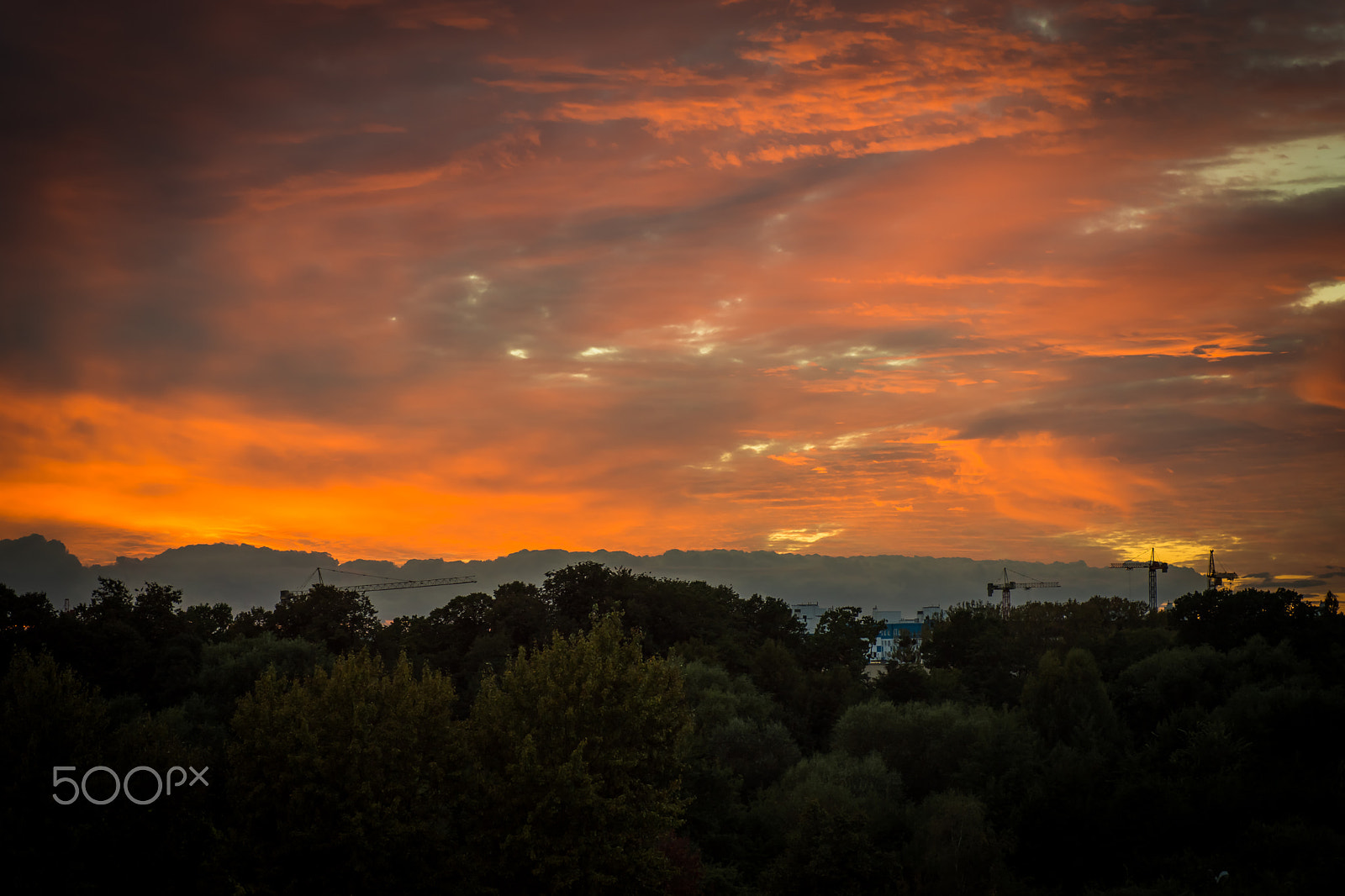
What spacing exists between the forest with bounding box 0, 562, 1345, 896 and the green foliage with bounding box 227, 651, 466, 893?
124 millimetres

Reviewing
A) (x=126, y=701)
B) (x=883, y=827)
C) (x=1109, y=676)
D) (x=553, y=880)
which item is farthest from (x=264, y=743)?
(x=1109, y=676)

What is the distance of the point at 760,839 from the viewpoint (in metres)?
58.4

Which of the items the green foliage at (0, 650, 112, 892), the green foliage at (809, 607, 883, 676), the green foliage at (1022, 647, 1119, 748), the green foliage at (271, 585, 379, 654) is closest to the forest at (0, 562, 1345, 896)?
the green foliage at (0, 650, 112, 892)

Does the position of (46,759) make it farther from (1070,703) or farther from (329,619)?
(1070,703)

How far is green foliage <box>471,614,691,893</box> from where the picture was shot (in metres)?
36.4

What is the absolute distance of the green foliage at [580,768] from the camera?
119 feet

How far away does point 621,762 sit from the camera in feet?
124

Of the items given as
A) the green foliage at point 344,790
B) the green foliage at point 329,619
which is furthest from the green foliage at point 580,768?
the green foliage at point 329,619

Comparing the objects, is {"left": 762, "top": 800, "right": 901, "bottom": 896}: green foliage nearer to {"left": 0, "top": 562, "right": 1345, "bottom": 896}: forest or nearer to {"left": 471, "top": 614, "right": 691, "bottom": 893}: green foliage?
{"left": 0, "top": 562, "right": 1345, "bottom": 896}: forest

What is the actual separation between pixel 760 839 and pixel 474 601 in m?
54.7

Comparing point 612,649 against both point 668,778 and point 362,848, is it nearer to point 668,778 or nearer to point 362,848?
point 668,778

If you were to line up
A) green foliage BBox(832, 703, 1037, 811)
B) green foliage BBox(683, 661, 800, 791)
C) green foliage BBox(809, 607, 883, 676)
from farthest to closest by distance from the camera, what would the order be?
green foliage BBox(809, 607, 883, 676)
green foliage BBox(683, 661, 800, 791)
green foliage BBox(832, 703, 1037, 811)

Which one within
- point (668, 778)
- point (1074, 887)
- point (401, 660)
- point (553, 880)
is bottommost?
point (1074, 887)

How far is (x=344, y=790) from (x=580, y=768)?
9.87 metres
